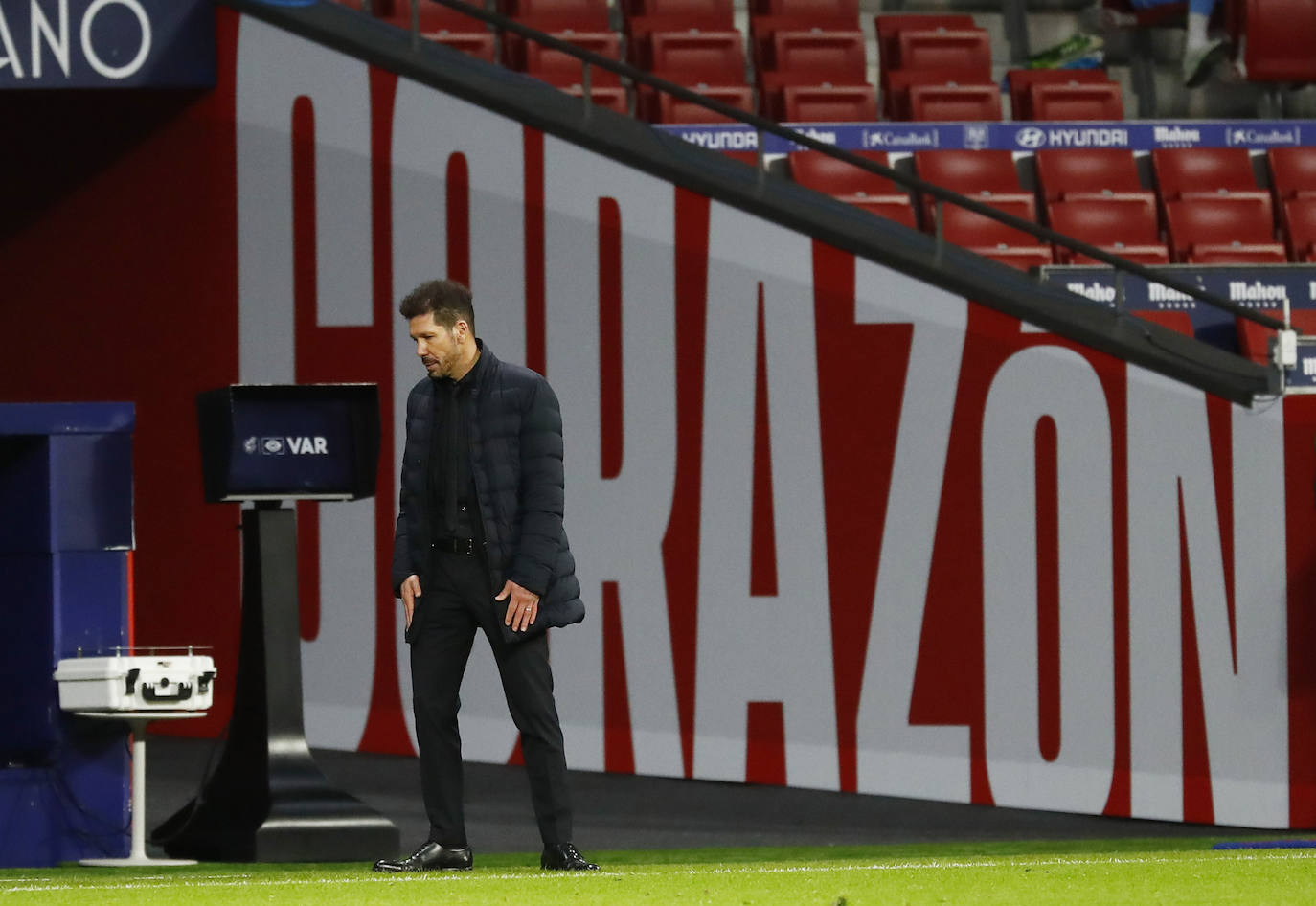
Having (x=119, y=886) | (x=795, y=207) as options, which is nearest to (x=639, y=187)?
(x=795, y=207)

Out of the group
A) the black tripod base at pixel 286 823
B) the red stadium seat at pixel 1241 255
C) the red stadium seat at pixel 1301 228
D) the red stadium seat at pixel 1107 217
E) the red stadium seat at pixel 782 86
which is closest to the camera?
the black tripod base at pixel 286 823

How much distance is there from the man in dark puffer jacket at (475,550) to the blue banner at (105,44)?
4109mm

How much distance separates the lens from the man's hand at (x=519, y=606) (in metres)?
5.56

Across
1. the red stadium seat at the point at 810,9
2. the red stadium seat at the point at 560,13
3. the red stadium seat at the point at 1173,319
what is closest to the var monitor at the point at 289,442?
the red stadium seat at the point at 1173,319

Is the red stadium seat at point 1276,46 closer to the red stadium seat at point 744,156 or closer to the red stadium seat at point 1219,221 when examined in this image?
the red stadium seat at point 1219,221

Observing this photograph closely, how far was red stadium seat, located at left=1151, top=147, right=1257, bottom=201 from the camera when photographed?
11.9 metres

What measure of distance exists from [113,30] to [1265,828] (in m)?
5.59

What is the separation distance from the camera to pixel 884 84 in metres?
12.8

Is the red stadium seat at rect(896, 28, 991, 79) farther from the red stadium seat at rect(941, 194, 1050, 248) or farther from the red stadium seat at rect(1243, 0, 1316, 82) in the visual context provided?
the red stadium seat at rect(941, 194, 1050, 248)

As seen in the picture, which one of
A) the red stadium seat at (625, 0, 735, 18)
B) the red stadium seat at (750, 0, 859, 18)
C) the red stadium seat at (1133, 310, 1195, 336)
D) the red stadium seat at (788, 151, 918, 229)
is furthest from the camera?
the red stadium seat at (750, 0, 859, 18)

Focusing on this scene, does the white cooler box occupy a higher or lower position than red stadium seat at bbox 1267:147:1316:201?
lower

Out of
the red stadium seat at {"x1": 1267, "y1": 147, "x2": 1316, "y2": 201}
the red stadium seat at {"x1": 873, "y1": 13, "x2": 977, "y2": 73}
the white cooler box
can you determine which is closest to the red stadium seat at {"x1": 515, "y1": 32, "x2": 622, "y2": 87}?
the red stadium seat at {"x1": 873, "y1": 13, "x2": 977, "y2": 73}

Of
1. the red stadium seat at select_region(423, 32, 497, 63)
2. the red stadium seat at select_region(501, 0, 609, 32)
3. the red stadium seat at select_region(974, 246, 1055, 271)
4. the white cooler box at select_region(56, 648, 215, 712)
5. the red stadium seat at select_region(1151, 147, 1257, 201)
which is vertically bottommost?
the white cooler box at select_region(56, 648, 215, 712)

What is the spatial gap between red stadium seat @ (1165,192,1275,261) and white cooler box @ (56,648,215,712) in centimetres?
651
